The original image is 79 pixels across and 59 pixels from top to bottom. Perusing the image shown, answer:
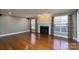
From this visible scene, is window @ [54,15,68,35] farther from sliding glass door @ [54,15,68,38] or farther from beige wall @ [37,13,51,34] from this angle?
beige wall @ [37,13,51,34]

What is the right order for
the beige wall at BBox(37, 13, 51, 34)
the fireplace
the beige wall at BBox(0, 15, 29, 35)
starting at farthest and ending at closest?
the fireplace < the beige wall at BBox(37, 13, 51, 34) < the beige wall at BBox(0, 15, 29, 35)

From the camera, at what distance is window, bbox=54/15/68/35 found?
807cm

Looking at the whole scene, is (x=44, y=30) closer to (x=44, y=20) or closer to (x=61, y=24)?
(x=44, y=20)

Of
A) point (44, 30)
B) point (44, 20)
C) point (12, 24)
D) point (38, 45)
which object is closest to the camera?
point (38, 45)

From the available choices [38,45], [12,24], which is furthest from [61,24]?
[12,24]

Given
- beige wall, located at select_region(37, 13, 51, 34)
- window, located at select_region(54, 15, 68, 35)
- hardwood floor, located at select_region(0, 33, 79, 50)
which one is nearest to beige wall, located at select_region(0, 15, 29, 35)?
beige wall, located at select_region(37, 13, 51, 34)

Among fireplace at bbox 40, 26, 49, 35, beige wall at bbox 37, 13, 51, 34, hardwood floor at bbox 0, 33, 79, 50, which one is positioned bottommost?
hardwood floor at bbox 0, 33, 79, 50

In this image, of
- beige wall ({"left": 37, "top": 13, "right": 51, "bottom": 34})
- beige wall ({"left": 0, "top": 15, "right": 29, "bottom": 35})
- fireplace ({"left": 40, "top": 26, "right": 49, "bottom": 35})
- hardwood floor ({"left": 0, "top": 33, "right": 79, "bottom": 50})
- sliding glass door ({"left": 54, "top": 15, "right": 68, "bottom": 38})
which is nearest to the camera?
hardwood floor ({"left": 0, "top": 33, "right": 79, "bottom": 50})

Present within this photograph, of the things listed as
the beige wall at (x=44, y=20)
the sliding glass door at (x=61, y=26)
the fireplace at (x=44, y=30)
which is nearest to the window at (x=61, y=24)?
the sliding glass door at (x=61, y=26)

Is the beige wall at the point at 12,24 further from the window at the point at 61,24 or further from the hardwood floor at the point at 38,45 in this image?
the window at the point at 61,24

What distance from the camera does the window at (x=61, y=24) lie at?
26.5 feet

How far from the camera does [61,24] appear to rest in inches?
338
